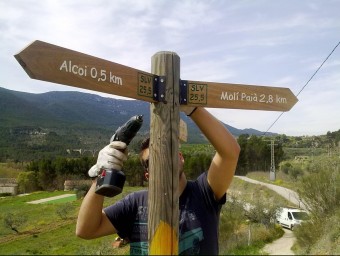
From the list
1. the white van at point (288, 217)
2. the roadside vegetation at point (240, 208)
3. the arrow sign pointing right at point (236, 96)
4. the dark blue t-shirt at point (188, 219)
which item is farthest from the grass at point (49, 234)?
the arrow sign pointing right at point (236, 96)

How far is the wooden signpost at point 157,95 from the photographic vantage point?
1.67m

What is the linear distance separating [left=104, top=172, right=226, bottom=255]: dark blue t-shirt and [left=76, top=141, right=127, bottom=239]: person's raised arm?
0.08 meters

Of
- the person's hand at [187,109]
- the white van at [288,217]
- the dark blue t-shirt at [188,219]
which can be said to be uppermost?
the person's hand at [187,109]

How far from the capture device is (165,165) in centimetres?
182

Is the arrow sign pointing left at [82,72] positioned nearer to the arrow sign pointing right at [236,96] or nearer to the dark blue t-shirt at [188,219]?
the arrow sign pointing right at [236,96]

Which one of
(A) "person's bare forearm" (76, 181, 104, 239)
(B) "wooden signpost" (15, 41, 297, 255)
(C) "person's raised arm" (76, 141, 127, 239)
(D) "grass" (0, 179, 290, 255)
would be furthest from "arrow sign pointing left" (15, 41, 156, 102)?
(D) "grass" (0, 179, 290, 255)

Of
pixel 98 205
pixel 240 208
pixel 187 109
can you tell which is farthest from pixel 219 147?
pixel 240 208

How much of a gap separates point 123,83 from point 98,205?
0.67m

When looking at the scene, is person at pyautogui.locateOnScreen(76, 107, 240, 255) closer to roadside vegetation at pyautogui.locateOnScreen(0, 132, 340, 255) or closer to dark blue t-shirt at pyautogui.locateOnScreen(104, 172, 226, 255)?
dark blue t-shirt at pyautogui.locateOnScreen(104, 172, 226, 255)

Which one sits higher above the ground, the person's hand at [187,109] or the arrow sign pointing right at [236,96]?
the arrow sign pointing right at [236,96]

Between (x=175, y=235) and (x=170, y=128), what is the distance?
529mm

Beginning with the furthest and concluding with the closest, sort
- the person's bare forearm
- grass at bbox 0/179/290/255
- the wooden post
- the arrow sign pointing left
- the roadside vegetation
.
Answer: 1. grass at bbox 0/179/290/255
2. the roadside vegetation
3. the person's bare forearm
4. the wooden post
5. the arrow sign pointing left

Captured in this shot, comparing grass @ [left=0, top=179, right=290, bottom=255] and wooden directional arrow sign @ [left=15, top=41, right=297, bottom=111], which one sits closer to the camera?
wooden directional arrow sign @ [left=15, top=41, right=297, bottom=111]

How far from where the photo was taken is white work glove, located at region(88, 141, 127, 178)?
1.71 meters
